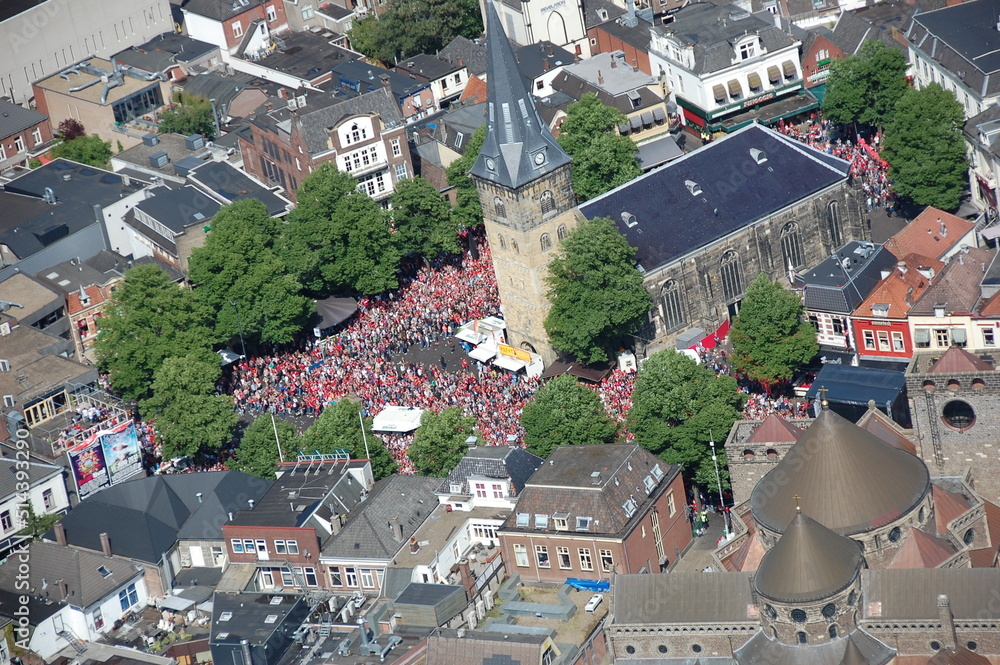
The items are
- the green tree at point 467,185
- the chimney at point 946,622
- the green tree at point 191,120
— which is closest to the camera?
the chimney at point 946,622

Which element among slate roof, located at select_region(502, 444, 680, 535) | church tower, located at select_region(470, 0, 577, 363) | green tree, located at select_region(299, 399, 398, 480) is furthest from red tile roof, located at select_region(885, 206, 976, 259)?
green tree, located at select_region(299, 399, 398, 480)

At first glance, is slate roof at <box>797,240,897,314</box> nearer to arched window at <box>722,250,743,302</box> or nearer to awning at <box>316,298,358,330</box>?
arched window at <box>722,250,743,302</box>

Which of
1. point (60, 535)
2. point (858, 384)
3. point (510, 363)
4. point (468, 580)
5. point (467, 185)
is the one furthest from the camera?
point (467, 185)

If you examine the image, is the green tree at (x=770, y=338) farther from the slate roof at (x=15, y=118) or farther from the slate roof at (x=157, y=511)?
the slate roof at (x=15, y=118)

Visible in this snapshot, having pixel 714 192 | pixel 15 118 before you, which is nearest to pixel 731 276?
pixel 714 192

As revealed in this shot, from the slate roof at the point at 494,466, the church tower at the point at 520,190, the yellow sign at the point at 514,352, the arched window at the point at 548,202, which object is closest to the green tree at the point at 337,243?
the church tower at the point at 520,190

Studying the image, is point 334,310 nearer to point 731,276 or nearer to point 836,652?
point 731,276

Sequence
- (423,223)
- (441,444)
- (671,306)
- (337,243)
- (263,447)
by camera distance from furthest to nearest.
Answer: (423,223) → (337,243) → (671,306) → (263,447) → (441,444)

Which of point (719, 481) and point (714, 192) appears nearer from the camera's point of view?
point (719, 481)
